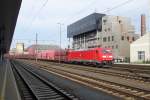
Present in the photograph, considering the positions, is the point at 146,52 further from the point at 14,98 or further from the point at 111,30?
the point at 14,98

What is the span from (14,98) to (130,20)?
296ft

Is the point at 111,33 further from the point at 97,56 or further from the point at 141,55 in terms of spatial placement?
the point at 97,56

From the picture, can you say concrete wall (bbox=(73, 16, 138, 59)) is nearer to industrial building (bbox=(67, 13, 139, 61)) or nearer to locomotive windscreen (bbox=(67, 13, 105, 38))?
industrial building (bbox=(67, 13, 139, 61))

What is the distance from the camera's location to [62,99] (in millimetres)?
12531

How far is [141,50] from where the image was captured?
6825 cm

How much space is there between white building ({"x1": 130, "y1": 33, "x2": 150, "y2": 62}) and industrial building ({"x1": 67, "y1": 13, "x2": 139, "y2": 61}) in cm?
1270

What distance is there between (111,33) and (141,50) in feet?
85.8

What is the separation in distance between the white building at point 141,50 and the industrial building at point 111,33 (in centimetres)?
1270

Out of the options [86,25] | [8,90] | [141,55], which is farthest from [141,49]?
[8,90]

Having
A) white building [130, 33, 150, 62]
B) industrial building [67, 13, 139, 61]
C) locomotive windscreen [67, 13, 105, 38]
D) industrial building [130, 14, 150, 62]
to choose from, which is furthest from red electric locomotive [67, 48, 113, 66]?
locomotive windscreen [67, 13, 105, 38]

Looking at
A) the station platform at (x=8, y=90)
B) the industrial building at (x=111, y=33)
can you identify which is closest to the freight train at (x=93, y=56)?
the station platform at (x=8, y=90)

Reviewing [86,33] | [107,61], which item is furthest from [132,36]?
[107,61]

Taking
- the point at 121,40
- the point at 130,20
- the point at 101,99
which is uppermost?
the point at 130,20

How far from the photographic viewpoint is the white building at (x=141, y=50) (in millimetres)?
66500
